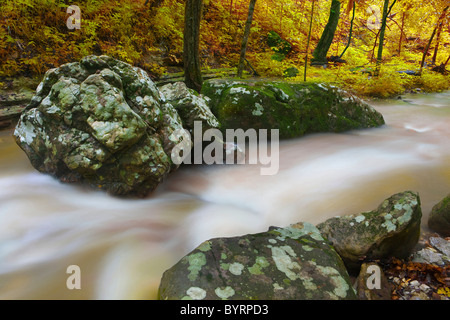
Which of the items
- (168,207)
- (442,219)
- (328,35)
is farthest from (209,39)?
(442,219)

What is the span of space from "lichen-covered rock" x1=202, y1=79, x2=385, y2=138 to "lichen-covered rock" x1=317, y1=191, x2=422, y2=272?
327 centimetres

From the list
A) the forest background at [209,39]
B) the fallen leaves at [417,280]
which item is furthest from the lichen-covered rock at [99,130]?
the forest background at [209,39]

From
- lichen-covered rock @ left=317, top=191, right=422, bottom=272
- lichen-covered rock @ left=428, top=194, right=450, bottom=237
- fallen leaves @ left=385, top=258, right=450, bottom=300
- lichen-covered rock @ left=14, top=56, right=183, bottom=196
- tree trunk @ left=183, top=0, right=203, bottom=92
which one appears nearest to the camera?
fallen leaves @ left=385, top=258, right=450, bottom=300

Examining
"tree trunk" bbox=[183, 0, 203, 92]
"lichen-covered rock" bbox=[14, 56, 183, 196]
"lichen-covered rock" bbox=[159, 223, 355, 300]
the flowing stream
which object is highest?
"tree trunk" bbox=[183, 0, 203, 92]

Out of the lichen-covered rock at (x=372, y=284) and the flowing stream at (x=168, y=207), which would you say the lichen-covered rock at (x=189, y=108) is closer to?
the flowing stream at (x=168, y=207)

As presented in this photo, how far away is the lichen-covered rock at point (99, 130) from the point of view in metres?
3.46

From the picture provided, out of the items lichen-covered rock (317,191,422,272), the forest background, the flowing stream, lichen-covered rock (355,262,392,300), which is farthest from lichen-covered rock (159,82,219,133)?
the forest background

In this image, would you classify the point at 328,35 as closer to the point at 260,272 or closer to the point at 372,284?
the point at 372,284

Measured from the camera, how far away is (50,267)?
8.50 feet

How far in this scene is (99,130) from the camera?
3391 millimetres

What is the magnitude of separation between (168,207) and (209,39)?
931 centimetres

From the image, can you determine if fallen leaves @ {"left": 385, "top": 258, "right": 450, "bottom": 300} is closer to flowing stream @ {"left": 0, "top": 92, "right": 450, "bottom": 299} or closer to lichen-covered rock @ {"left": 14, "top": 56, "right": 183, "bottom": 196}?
flowing stream @ {"left": 0, "top": 92, "right": 450, "bottom": 299}

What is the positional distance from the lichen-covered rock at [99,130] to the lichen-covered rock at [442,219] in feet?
10.7

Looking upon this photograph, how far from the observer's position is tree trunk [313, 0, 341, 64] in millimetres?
12914
